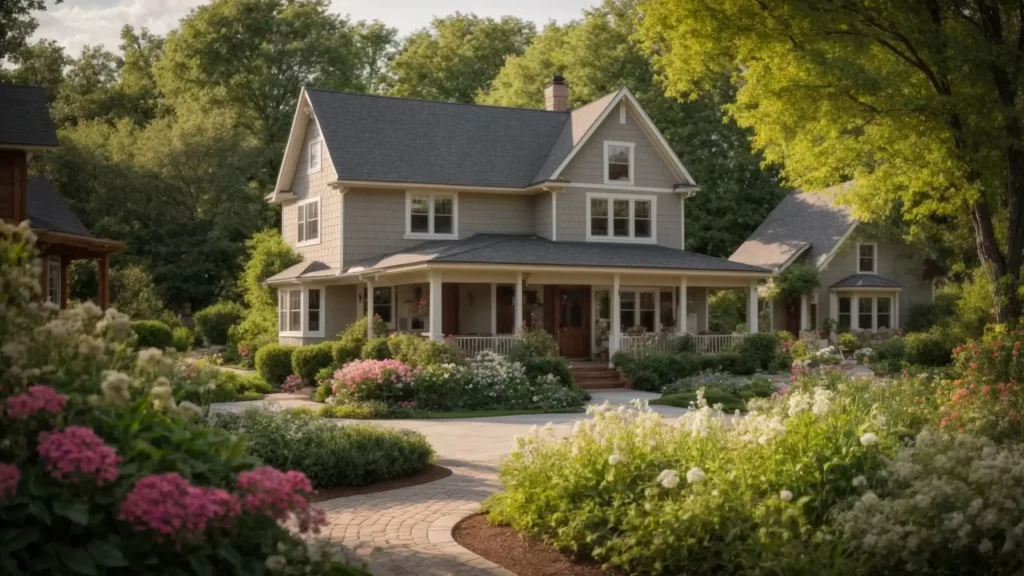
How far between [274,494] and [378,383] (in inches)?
607

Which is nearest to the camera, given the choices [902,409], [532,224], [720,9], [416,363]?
[902,409]

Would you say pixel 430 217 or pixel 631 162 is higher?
pixel 631 162

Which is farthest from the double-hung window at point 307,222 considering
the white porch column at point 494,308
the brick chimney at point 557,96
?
the brick chimney at point 557,96

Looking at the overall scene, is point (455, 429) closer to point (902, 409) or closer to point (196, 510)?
point (902, 409)

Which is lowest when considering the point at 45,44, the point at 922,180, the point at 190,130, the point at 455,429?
the point at 455,429

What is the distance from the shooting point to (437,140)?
101 ft

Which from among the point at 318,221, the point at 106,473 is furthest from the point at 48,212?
the point at 106,473

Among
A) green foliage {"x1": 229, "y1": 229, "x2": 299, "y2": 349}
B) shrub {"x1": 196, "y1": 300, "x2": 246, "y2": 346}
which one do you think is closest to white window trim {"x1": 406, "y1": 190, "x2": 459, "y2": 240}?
green foliage {"x1": 229, "y1": 229, "x2": 299, "y2": 349}

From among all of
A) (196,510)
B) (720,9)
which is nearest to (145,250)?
(720,9)

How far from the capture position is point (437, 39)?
60.4 meters

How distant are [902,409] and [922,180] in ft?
20.3

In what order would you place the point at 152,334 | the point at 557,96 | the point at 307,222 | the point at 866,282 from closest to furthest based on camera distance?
1. the point at 152,334
2. the point at 307,222
3. the point at 557,96
4. the point at 866,282

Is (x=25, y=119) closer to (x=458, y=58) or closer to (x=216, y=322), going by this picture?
(x=216, y=322)

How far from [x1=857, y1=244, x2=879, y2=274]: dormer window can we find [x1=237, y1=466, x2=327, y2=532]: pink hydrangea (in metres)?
39.2
